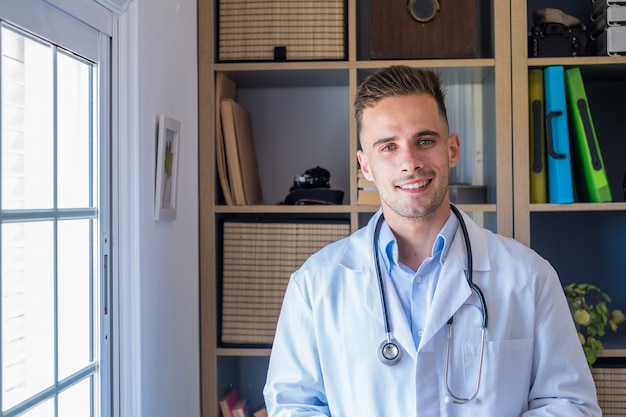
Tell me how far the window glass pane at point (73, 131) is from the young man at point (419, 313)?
614mm

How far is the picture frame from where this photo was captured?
1945 mm

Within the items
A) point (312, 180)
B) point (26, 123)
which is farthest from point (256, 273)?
point (26, 123)

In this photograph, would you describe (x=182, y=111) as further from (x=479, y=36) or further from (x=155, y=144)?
(x=479, y=36)

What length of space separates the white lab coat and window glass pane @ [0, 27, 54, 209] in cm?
73

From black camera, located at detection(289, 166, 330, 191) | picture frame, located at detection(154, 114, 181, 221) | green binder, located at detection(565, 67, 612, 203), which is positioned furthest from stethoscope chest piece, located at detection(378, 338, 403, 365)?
green binder, located at detection(565, 67, 612, 203)

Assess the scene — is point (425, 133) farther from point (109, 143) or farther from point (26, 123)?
point (26, 123)

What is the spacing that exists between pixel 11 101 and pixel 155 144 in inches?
26.5

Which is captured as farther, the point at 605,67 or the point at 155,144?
the point at 605,67

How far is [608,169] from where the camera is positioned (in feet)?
8.93

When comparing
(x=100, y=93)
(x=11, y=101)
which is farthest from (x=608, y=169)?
(x=11, y=101)

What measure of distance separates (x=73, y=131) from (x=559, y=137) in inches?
60.4

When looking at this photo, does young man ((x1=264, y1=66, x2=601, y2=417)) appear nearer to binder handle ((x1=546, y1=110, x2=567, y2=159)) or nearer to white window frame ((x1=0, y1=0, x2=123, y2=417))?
white window frame ((x1=0, y1=0, x2=123, y2=417))

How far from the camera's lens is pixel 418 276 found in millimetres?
1766

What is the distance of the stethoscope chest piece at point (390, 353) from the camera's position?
Result: 166 cm
